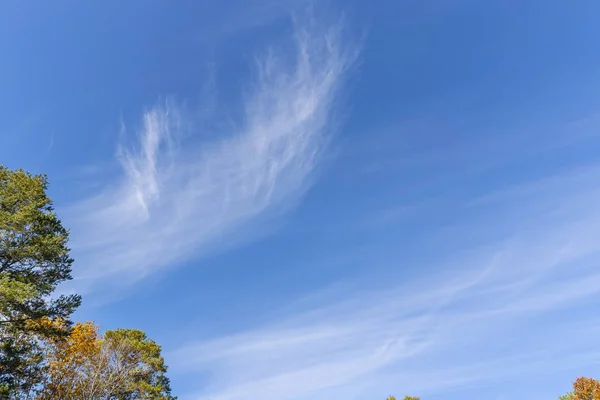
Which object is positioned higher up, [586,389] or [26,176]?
[26,176]

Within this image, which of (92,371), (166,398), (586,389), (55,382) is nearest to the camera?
(55,382)

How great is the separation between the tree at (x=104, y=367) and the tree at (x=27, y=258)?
309 centimetres

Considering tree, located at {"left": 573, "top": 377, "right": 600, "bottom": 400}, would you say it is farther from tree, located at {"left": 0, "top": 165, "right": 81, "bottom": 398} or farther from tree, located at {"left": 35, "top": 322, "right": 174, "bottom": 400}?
tree, located at {"left": 0, "top": 165, "right": 81, "bottom": 398}

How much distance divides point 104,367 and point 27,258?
14028 millimetres

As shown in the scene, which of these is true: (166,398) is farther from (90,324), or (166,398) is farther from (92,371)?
(90,324)

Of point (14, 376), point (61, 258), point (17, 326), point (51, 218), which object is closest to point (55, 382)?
point (14, 376)

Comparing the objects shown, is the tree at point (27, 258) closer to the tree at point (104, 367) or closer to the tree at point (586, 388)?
the tree at point (104, 367)

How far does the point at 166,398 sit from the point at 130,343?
757 cm

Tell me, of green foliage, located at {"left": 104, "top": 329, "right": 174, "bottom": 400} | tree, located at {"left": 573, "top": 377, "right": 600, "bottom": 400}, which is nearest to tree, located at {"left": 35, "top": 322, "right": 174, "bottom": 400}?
green foliage, located at {"left": 104, "top": 329, "right": 174, "bottom": 400}

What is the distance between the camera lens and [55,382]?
1007 inches

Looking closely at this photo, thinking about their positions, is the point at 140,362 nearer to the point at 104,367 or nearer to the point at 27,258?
the point at 104,367

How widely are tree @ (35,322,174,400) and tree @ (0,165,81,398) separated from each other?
10.1 ft

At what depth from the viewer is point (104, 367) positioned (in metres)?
28.7

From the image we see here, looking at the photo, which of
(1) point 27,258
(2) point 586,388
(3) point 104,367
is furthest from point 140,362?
(2) point 586,388
